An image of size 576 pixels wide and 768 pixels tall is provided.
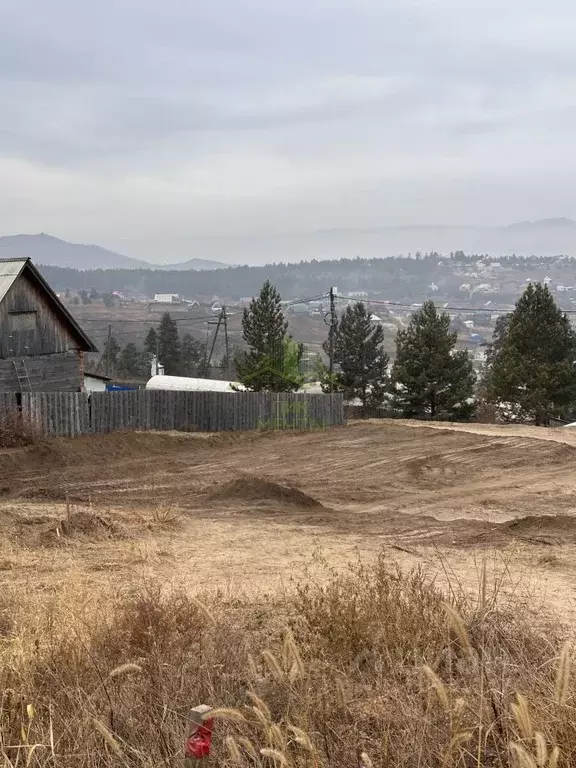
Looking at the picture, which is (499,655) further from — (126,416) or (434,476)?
(126,416)

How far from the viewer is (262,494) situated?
1673 centimetres

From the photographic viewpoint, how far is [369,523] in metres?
14.6

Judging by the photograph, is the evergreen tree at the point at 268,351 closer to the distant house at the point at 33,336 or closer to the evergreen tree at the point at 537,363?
the evergreen tree at the point at 537,363

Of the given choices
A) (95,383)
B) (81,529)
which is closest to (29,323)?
(81,529)

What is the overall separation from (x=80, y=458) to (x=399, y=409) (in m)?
33.5

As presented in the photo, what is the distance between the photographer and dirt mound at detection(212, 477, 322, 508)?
1633cm

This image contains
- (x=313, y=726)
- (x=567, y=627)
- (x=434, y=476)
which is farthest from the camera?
(x=434, y=476)

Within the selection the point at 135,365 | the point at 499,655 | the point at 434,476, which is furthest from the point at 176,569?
the point at 135,365

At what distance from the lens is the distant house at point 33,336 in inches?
1244

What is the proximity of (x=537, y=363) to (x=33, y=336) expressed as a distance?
107ft

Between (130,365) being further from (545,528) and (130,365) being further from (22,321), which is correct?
(545,528)

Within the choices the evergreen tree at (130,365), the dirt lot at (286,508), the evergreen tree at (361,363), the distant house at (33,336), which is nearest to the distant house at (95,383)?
the evergreen tree at (361,363)

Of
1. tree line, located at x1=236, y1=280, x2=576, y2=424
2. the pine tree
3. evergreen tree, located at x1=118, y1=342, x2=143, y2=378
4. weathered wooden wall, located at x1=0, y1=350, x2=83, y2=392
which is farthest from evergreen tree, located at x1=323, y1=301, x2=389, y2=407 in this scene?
evergreen tree, located at x1=118, y1=342, x2=143, y2=378

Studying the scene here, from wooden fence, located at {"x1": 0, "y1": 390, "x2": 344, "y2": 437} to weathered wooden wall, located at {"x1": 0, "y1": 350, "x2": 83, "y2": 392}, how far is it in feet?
19.3
